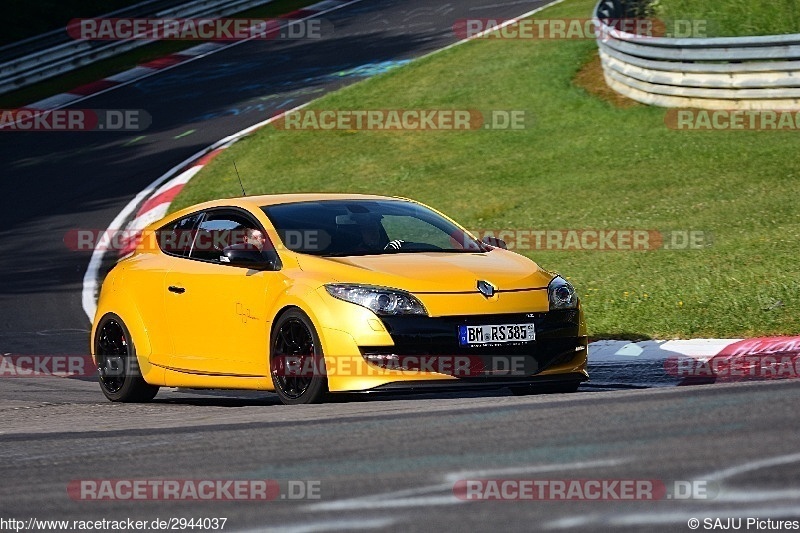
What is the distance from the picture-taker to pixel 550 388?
9.27 metres

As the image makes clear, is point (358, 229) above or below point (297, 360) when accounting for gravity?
above

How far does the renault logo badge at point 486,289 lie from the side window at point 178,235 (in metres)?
2.47

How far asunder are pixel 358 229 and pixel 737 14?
719 inches

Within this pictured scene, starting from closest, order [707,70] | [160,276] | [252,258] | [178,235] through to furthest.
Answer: [252,258], [160,276], [178,235], [707,70]

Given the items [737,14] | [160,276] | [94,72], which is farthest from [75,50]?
[160,276]

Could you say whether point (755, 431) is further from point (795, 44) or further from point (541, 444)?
point (795, 44)

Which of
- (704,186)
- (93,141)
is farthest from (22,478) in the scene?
(93,141)

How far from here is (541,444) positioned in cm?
628

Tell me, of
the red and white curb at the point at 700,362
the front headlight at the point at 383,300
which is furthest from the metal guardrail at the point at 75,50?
the front headlight at the point at 383,300

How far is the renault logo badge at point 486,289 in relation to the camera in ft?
28.2

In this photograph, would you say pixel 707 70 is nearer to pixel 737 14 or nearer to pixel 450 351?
pixel 737 14

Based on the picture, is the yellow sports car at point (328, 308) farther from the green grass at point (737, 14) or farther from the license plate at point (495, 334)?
the green grass at point (737, 14)

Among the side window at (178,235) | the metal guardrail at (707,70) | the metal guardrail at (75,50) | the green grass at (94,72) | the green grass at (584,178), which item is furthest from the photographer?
the metal guardrail at (75,50)

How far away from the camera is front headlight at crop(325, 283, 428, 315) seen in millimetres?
8469
